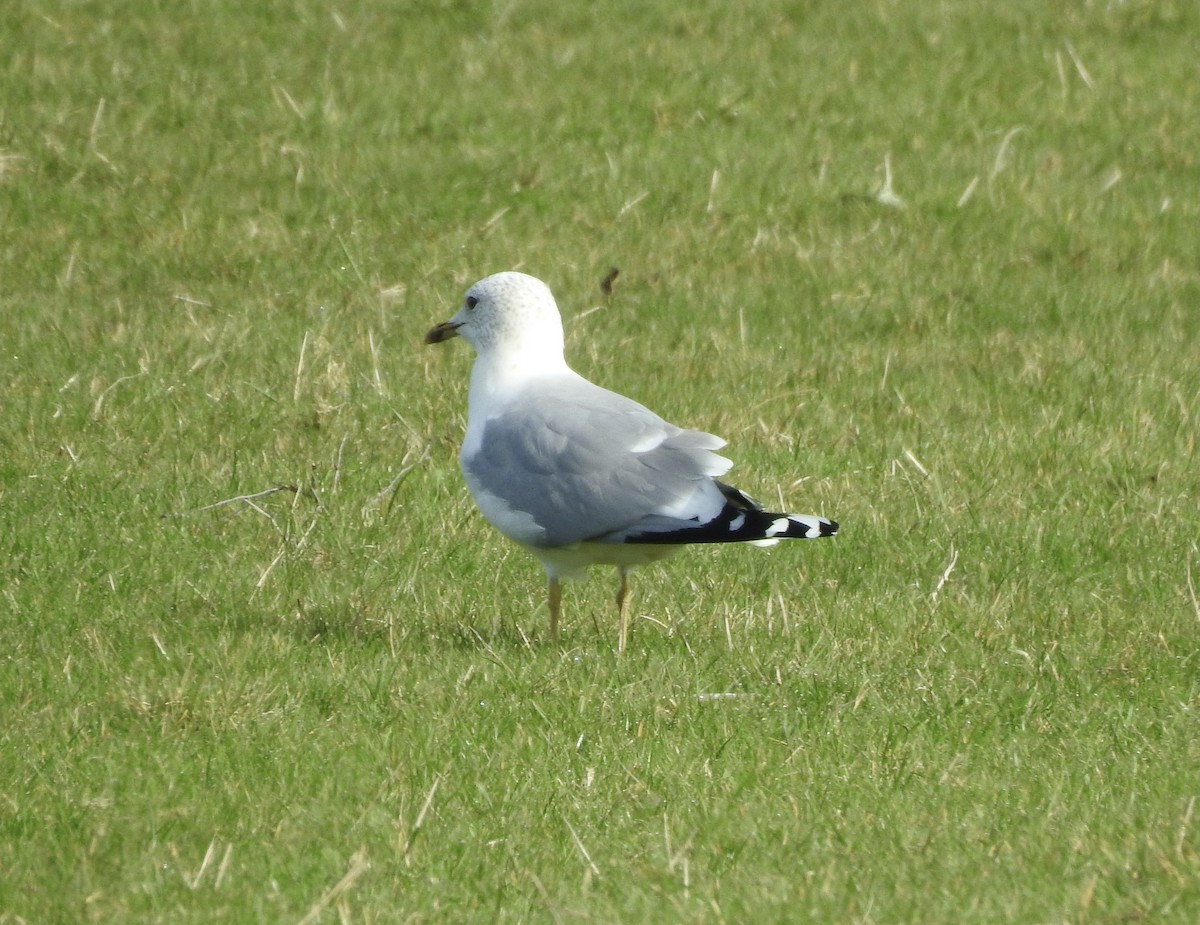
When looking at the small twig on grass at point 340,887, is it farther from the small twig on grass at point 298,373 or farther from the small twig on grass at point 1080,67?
the small twig on grass at point 1080,67

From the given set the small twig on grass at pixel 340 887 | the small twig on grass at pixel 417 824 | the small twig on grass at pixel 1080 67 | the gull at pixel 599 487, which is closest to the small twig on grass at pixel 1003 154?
the small twig on grass at pixel 1080 67

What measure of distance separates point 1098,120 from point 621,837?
7768 millimetres

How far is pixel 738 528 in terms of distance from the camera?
5.35m

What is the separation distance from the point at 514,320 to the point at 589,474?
0.76 m

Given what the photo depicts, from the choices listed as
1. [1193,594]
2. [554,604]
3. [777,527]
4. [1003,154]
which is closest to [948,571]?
[1193,594]

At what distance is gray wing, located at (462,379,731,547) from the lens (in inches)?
214

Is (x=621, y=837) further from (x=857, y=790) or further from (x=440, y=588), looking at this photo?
(x=440, y=588)

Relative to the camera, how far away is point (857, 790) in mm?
4688

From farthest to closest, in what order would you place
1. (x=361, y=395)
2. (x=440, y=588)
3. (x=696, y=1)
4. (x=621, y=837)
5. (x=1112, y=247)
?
(x=696, y=1)
(x=1112, y=247)
(x=361, y=395)
(x=440, y=588)
(x=621, y=837)

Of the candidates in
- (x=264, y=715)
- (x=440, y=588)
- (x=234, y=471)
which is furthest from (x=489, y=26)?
(x=264, y=715)

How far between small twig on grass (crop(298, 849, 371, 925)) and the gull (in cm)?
150

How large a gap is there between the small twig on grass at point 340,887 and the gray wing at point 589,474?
4.88ft

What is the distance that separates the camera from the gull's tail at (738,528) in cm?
534

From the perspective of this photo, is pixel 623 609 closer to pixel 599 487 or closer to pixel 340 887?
pixel 599 487
